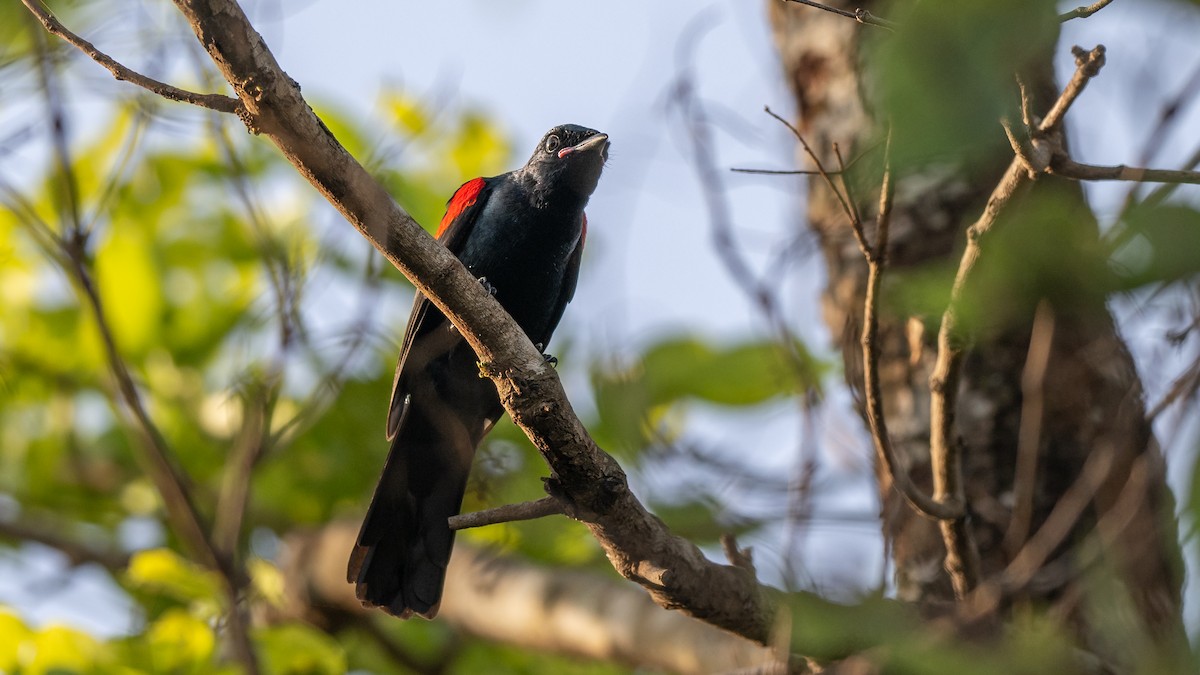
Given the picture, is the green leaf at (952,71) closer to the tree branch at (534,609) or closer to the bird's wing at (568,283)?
the tree branch at (534,609)

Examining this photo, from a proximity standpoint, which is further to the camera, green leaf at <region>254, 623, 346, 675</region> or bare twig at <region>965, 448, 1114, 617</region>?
green leaf at <region>254, 623, 346, 675</region>

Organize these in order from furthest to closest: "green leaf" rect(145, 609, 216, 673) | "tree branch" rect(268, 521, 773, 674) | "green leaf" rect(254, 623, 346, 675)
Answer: "tree branch" rect(268, 521, 773, 674) < "green leaf" rect(254, 623, 346, 675) < "green leaf" rect(145, 609, 216, 673)

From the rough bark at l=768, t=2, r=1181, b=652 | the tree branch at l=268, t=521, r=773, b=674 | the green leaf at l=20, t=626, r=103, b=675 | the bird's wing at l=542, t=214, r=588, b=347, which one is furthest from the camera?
the bird's wing at l=542, t=214, r=588, b=347

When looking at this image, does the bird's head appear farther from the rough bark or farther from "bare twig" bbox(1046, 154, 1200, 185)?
"bare twig" bbox(1046, 154, 1200, 185)

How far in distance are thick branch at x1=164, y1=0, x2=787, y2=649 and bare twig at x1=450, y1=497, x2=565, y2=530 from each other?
40 mm

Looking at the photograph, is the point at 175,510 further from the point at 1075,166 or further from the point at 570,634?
the point at 1075,166

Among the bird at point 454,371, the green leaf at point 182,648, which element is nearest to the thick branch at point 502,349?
the bird at point 454,371

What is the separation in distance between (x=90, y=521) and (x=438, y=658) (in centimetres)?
211

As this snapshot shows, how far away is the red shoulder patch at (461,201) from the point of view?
4383 mm

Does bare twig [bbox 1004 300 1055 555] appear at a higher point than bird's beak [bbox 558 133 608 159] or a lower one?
lower

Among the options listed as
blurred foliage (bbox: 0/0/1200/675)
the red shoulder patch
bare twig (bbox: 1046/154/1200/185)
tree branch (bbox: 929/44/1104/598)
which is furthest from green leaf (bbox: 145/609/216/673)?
bare twig (bbox: 1046/154/1200/185)

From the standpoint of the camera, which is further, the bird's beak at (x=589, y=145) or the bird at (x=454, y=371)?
the bird's beak at (x=589, y=145)

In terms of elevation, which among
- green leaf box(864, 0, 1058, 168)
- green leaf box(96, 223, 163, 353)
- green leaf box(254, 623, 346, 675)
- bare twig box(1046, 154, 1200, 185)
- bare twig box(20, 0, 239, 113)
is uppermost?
green leaf box(96, 223, 163, 353)

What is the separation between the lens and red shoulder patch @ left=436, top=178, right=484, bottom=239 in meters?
4.38
